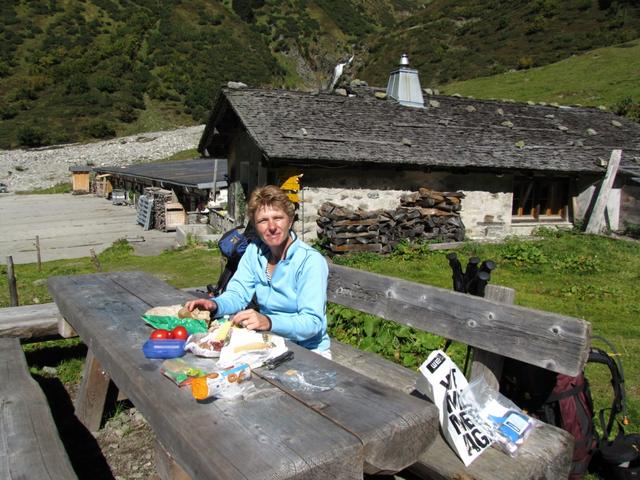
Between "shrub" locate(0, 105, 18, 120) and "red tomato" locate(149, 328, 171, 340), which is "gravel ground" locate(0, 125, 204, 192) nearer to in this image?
"shrub" locate(0, 105, 18, 120)

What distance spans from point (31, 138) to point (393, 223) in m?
42.5

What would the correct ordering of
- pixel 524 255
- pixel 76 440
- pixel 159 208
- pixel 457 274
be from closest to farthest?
pixel 457 274 < pixel 76 440 < pixel 524 255 < pixel 159 208

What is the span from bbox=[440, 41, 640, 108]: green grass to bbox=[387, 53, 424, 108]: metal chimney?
1335 cm

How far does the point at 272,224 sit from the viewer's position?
298 cm

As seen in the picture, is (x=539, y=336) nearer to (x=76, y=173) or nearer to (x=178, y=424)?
(x=178, y=424)

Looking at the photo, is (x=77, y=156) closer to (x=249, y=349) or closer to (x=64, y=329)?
(x=64, y=329)

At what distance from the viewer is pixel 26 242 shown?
16.5 metres

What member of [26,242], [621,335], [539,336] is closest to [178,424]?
[539,336]

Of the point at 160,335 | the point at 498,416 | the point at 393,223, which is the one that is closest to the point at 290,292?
the point at 160,335

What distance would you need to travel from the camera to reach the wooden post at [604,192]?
1416 centimetres

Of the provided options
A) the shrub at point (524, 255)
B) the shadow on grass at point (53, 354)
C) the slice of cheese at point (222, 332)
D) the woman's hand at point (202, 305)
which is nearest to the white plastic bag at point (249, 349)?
the slice of cheese at point (222, 332)

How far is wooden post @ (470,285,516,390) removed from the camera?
8.95 feet

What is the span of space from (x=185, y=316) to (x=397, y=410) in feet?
4.51

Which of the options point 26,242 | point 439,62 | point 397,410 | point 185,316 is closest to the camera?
point 397,410
